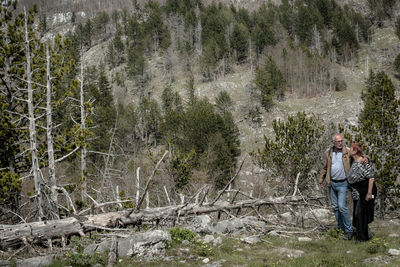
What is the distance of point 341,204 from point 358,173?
0.72 meters

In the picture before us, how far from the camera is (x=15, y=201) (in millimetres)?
9508

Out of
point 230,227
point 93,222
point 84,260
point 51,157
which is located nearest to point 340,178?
point 230,227

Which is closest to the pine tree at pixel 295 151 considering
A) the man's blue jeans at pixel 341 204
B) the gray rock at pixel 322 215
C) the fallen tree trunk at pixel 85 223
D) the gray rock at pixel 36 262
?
the gray rock at pixel 322 215

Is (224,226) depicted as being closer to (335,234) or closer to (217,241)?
(217,241)

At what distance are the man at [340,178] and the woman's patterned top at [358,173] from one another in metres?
0.20

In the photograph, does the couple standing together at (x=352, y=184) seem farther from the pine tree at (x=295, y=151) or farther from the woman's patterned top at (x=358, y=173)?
the pine tree at (x=295, y=151)

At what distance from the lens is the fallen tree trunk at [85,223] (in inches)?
219

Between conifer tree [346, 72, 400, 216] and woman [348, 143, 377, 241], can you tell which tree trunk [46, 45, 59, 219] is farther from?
conifer tree [346, 72, 400, 216]

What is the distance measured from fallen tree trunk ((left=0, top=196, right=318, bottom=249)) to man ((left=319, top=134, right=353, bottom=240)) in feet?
6.96

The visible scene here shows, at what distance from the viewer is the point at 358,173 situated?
5668 millimetres

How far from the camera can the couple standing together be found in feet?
18.5

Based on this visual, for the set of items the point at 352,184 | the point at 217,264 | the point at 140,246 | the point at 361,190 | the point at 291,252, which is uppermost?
the point at 352,184

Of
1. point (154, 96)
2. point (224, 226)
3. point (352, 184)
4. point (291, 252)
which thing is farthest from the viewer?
point (154, 96)

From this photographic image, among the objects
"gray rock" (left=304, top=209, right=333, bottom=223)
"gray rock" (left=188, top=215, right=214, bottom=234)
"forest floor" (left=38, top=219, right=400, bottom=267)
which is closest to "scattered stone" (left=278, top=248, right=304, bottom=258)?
"forest floor" (left=38, top=219, right=400, bottom=267)
